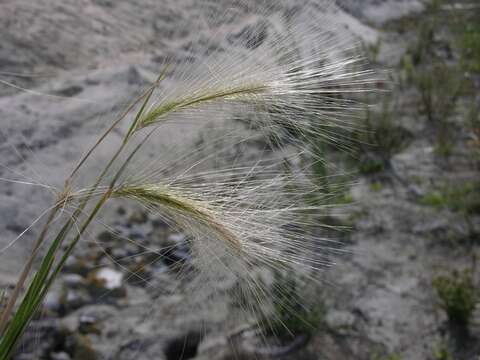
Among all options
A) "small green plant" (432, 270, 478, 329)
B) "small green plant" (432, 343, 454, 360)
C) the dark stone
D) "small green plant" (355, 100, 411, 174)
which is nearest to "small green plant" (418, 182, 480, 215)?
"small green plant" (355, 100, 411, 174)

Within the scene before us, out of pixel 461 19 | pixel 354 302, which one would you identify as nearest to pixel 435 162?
pixel 354 302

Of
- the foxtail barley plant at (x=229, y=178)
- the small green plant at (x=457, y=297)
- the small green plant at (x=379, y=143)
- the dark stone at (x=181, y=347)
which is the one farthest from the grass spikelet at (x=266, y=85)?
the small green plant at (x=379, y=143)

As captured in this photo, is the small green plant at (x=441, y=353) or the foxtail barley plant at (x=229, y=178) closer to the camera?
the foxtail barley plant at (x=229, y=178)

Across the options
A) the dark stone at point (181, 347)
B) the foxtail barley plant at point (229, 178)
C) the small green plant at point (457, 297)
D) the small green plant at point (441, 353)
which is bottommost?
the dark stone at point (181, 347)

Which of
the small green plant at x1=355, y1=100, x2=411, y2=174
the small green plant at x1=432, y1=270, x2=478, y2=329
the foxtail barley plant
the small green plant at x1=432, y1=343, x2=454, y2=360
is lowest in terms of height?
the small green plant at x1=432, y1=343, x2=454, y2=360

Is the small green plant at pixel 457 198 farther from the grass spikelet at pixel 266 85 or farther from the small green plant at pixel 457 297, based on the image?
the grass spikelet at pixel 266 85

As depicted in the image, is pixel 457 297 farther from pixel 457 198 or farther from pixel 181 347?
pixel 181 347

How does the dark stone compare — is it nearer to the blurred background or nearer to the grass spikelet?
the blurred background

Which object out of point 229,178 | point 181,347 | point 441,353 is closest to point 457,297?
point 441,353
